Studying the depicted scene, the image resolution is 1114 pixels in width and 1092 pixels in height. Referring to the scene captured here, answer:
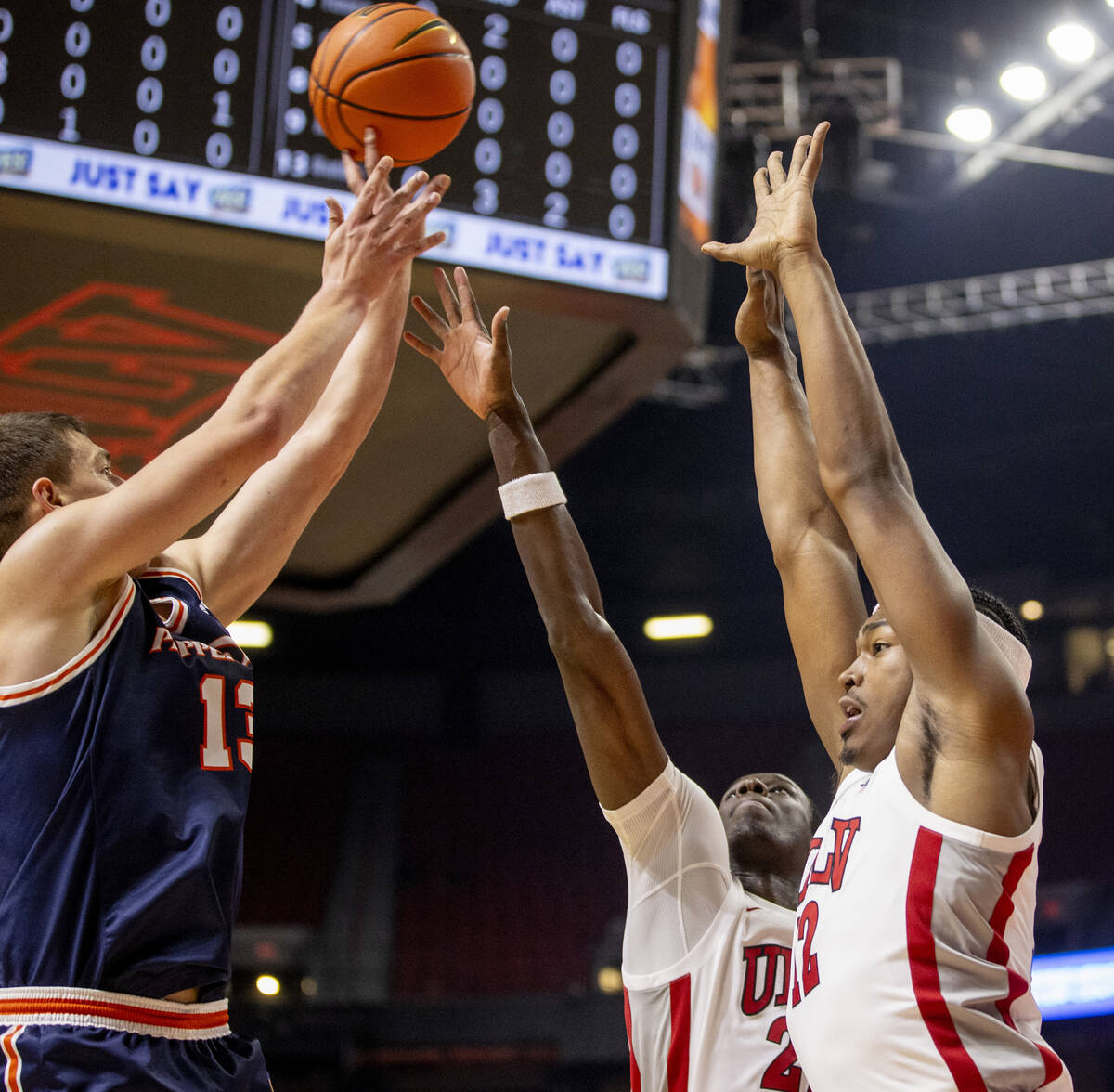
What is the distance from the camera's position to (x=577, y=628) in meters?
2.72

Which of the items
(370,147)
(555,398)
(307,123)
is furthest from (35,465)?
(555,398)

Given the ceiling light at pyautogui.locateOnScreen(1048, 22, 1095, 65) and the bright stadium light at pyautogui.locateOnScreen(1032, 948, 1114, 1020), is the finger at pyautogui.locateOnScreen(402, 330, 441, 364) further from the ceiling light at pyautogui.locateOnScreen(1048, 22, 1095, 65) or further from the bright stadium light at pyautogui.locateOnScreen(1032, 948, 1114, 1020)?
the bright stadium light at pyautogui.locateOnScreen(1032, 948, 1114, 1020)

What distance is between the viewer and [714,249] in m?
2.57

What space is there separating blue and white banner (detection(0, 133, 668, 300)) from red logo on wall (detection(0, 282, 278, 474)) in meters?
0.39

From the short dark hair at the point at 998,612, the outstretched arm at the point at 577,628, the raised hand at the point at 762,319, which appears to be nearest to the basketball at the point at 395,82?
the outstretched arm at the point at 577,628

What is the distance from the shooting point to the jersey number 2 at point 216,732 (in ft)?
7.03

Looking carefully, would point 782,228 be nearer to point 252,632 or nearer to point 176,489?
point 176,489

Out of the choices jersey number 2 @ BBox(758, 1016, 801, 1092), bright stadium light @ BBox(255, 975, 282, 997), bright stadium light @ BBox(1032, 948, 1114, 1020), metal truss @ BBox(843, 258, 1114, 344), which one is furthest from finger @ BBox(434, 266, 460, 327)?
bright stadium light @ BBox(1032, 948, 1114, 1020)

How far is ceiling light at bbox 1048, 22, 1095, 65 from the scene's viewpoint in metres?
7.71

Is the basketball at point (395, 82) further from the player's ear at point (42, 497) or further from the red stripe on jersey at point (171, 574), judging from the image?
the player's ear at point (42, 497)

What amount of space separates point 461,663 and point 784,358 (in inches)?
463

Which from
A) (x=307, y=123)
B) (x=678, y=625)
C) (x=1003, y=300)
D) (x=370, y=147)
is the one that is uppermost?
(x=1003, y=300)

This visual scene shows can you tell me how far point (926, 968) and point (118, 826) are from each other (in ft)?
4.13

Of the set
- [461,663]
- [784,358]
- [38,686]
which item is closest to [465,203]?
[784,358]
